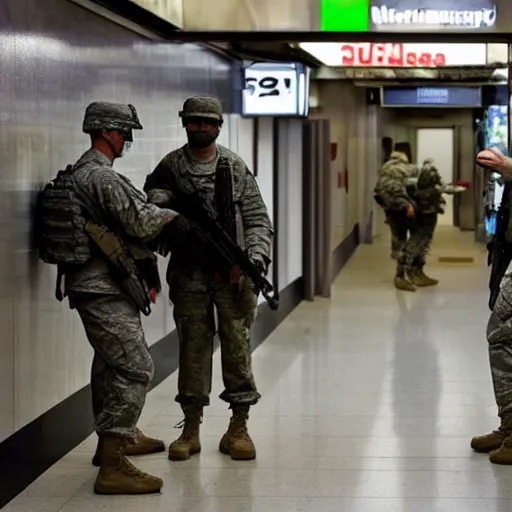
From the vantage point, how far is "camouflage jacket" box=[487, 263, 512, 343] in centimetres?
593

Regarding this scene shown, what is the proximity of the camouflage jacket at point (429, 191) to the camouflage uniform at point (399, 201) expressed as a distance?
0.09 metres

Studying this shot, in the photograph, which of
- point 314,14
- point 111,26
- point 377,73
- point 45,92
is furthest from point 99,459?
point 377,73

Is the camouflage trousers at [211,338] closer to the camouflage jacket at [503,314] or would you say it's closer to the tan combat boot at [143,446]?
the tan combat boot at [143,446]

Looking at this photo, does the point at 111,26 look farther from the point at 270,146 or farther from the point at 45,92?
the point at 270,146

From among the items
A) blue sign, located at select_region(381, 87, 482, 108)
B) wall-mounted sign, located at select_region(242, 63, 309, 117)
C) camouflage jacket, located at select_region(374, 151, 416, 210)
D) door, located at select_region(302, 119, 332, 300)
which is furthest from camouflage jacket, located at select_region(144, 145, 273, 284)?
blue sign, located at select_region(381, 87, 482, 108)

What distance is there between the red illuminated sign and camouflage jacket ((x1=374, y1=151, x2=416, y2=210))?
2.33 m

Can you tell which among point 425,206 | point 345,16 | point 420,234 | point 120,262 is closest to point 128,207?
point 120,262

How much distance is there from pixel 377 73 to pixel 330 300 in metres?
2.81

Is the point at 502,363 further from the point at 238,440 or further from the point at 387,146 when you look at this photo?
the point at 387,146

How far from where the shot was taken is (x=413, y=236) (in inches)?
578

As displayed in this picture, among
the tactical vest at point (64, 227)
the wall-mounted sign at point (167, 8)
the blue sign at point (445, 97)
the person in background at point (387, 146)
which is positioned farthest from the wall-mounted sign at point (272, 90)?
the person in background at point (387, 146)

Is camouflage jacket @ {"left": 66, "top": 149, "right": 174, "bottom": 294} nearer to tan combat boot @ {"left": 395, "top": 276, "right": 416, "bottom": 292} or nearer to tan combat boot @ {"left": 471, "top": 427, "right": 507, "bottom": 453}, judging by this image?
tan combat boot @ {"left": 471, "top": 427, "right": 507, "bottom": 453}

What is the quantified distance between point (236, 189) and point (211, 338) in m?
0.76

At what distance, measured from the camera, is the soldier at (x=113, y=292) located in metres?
5.23
